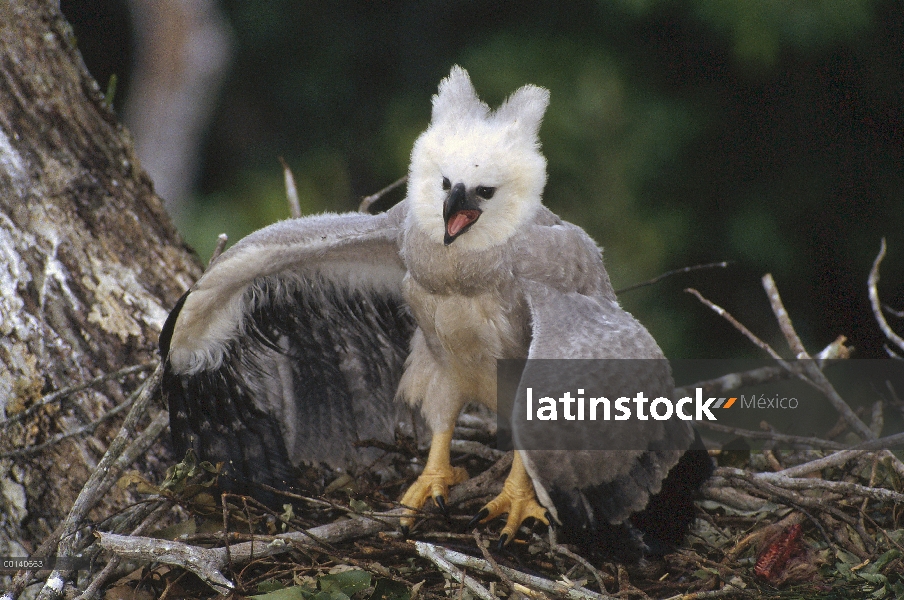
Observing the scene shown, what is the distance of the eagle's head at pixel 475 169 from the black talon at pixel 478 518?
71cm

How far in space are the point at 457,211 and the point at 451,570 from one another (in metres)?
0.87

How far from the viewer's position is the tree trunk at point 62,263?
8.49 feet

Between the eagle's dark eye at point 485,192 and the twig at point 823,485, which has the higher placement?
the eagle's dark eye at point 485,192

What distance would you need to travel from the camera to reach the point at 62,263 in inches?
110

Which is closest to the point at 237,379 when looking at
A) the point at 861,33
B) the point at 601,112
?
the point at 601,112

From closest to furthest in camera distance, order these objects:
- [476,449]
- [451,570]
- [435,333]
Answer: [451,570] < [435,333] < [476,449]

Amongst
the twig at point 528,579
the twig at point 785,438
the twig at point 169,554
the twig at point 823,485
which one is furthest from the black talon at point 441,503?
the twig at point 785,438

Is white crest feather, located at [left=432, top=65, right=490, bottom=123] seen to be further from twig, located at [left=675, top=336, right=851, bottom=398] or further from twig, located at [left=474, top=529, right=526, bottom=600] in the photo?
twig, located at [left=675, top=336, right=851, bottom=398]

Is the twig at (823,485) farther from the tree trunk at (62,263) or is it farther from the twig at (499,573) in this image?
the tree trunk at (62,263)

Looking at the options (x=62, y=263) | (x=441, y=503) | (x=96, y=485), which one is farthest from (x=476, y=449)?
(x=62, y=263)

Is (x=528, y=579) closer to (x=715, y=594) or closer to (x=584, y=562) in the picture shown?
(x=584, y=562)

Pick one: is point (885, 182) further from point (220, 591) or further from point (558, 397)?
point (220, 591)

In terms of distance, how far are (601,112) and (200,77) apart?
238cm

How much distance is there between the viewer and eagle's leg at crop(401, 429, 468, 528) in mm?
2633
